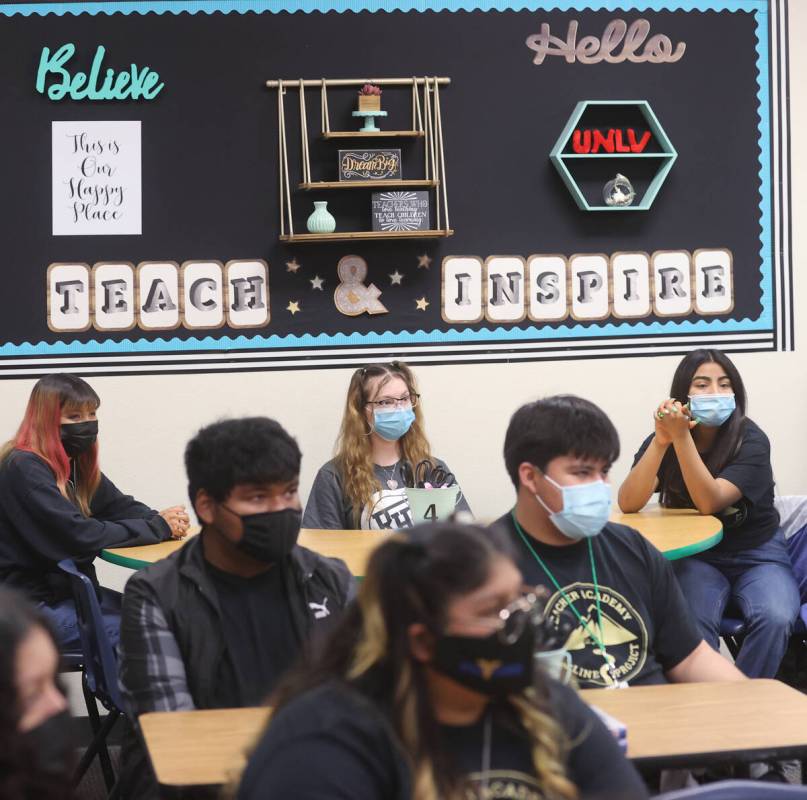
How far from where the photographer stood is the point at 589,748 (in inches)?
65.4

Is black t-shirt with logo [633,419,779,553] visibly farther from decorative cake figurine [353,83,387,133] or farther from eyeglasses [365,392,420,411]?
decorative cake figurine [353,83,387,133]

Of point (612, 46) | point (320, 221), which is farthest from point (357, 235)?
point (612, 46)

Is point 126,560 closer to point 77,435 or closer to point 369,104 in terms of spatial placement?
point 77,435

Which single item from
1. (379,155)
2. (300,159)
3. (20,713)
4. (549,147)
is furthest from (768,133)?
(20,713)

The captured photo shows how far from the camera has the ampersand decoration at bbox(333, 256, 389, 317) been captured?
5082 mm

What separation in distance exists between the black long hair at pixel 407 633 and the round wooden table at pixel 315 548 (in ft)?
6.29

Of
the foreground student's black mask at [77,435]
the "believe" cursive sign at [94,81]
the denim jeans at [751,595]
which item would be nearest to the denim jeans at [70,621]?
the foreground student's black mask at [77,435]

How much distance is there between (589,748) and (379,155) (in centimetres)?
370

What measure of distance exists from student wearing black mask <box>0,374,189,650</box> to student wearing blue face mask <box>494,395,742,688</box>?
67.6 inches

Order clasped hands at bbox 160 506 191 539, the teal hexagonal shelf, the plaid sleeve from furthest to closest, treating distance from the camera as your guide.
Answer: the teal hexagonal shelf
clasped hands at bbox 160 506 191 539
the plaid sleeve

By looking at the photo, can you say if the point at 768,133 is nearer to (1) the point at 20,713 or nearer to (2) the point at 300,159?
(2) the point at 300,159

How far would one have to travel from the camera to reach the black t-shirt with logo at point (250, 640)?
2.35m

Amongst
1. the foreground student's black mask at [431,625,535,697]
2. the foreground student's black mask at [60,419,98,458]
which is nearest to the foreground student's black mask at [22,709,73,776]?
the foreground student's black mask at [431,625,535,697]

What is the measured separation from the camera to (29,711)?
1.42 m
